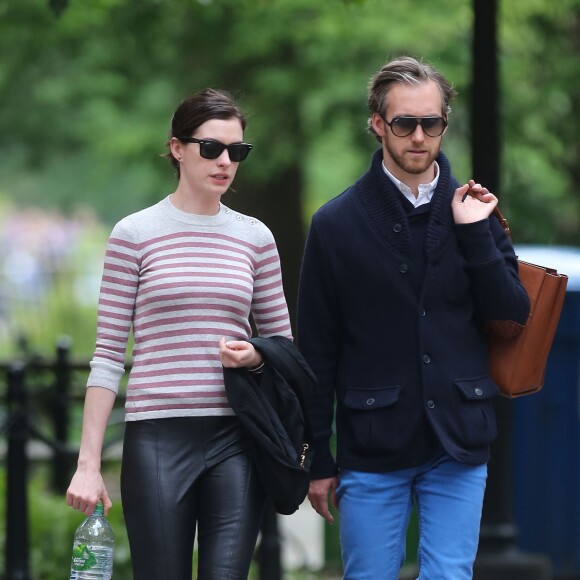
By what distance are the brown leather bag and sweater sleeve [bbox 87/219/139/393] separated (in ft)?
3.70

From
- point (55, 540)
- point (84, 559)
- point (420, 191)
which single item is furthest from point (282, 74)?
point (84, 559)

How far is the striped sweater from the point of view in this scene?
416cm

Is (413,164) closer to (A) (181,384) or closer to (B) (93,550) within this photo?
(A) (181,384)

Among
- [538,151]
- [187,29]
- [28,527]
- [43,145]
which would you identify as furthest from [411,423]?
[43,145]

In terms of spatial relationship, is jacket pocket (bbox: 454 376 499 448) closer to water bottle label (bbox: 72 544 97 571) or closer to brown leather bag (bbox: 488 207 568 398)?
brown leather bag (bbox: 488 207 568 398)

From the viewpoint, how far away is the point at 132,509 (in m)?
4.18

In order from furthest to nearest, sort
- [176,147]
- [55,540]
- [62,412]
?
[62,412]
[55,540]
[176,147]

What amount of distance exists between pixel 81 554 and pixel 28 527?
3.60 metres

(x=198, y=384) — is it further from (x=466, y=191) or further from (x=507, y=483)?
(x=507, y=483)

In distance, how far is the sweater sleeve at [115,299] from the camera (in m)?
4.20

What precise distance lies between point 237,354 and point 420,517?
81 cm

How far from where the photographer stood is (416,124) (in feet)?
14.2

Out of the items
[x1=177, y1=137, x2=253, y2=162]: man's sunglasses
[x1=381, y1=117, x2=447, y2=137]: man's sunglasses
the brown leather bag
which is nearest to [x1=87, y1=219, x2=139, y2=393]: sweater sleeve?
[x1=177, y1=137, x2=253, y2=162]: man's sunglasses

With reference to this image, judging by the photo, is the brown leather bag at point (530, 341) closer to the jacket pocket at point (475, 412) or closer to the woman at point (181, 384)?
the jacket pocket at point (475, 412)
